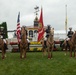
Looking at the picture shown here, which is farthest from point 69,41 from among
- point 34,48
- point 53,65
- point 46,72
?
point 34,48

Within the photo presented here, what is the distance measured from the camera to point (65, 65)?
1883 centimetres

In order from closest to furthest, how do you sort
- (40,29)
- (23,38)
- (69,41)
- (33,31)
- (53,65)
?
(53,65)
(23,38)
(69,41)
(40,29)
(33,31)

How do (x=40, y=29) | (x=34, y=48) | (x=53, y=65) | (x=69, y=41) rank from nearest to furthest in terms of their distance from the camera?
(x=53, y=65) < (x=69, y=41) < (x=40, y=29) < (x=34, y=48)

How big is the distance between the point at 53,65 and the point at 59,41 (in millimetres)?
22662

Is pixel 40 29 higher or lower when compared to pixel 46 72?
higher

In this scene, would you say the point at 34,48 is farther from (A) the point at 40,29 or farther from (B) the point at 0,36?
(B) the point at 0,36

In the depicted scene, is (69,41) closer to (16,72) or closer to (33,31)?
(16,72)

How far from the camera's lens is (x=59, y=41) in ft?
136

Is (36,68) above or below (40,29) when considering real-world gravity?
below

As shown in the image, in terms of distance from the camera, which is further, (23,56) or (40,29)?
(40,29)

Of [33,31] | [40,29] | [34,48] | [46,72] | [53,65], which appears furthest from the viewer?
[33,31]

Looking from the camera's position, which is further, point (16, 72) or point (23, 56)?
point (23, 56)

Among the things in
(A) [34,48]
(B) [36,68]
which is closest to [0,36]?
(B) [36,68]

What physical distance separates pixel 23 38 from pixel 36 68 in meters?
5.98
